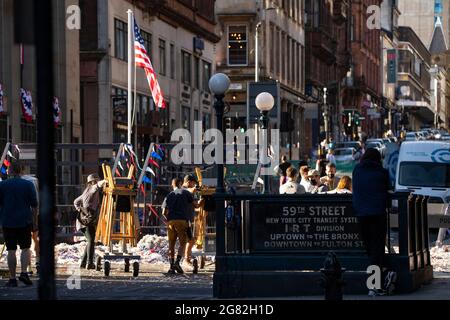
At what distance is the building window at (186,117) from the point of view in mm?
56644

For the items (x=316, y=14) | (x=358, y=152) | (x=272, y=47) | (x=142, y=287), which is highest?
(x=316, y=14)

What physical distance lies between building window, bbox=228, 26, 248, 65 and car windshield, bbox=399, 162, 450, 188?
134 feet

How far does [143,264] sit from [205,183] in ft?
15.1

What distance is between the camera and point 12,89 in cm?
3612

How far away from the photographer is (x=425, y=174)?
34.0m

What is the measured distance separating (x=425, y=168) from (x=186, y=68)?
25.5 m

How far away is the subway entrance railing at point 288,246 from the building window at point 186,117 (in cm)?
3950

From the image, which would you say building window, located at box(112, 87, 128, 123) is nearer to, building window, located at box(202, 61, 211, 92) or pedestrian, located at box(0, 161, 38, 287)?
building window, located at box(202, 61, 211, 92)

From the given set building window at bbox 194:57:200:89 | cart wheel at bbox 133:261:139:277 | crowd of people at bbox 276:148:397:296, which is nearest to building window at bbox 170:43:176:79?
building window at bbox 194:57:200:89

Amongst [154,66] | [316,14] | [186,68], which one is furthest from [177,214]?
[316,14]

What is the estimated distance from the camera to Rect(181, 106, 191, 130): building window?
5664 centimetres

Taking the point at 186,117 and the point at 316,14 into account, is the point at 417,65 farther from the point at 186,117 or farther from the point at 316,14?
the point at 186,117

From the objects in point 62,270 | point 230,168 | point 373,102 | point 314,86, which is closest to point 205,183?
point 230,168
